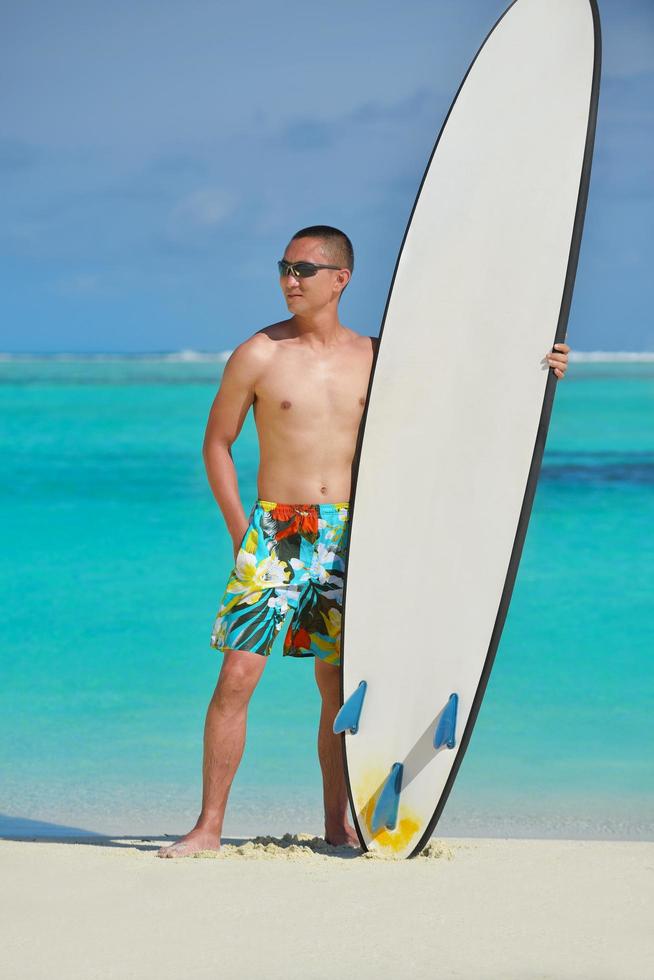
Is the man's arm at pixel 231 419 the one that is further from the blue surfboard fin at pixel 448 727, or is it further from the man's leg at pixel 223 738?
the blue surfboard fin at pixel 448 727

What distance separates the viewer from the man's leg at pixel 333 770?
3174 millimetres

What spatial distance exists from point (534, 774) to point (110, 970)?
9.31 ft

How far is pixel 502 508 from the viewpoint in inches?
116

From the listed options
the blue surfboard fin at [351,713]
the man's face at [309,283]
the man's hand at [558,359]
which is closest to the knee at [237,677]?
the blue surfboard fin at [351,713]

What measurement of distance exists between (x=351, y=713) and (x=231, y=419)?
683 mm

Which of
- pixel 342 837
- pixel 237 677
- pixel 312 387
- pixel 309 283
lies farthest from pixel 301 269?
pixel 342 837

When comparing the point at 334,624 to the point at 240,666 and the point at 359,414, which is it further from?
the point at 359,414

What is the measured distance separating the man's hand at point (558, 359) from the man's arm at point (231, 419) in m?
0.61

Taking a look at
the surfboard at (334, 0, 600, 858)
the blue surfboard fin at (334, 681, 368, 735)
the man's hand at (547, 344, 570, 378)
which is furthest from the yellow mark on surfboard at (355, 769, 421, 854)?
the man's hand at (547, 344, 570, 378)

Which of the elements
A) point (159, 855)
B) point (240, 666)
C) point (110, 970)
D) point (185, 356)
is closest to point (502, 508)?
point (240, 666)

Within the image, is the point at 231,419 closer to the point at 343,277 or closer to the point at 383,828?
the point at 343,277

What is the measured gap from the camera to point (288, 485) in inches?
120

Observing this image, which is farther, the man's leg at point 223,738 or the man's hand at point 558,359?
the man's leg at point 223,738

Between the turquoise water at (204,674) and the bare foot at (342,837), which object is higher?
the bare foot at (342,837)
